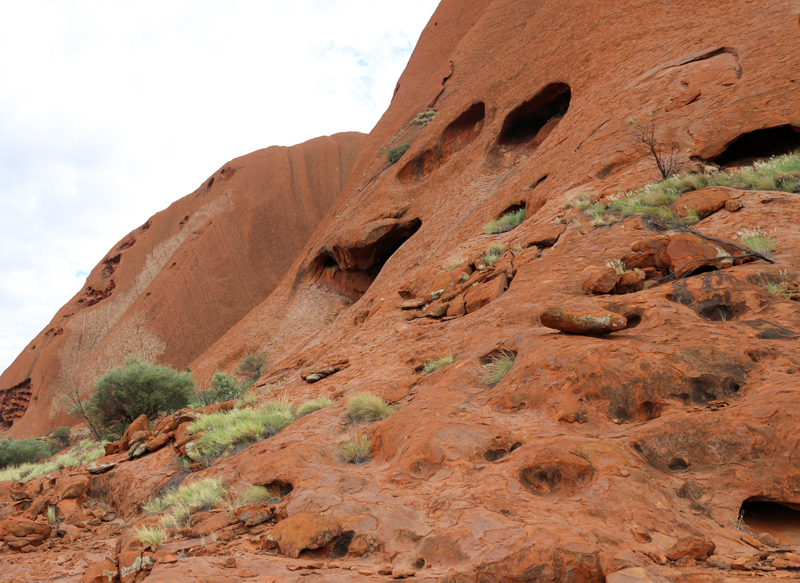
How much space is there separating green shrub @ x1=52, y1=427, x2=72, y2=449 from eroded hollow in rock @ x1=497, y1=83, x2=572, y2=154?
2913cm

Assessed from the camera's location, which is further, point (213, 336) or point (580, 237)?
point (213, 336)

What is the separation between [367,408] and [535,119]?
16179 mm

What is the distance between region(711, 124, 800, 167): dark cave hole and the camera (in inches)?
316

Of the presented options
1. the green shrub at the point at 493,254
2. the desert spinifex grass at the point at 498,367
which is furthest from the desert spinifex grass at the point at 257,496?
the green shrub at the point at 493,254

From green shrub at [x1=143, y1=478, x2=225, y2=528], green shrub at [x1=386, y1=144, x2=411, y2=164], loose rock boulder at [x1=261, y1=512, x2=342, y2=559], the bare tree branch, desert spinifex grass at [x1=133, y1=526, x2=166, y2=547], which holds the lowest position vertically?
loose rock boulder at [x1=261, y1=512, x2=342, y2=559]

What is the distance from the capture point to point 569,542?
258 centimetres

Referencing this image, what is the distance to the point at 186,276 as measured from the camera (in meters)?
35.5

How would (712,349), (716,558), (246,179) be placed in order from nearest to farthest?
(716,558) < (712,349) < (246,179)

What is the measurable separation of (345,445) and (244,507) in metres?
1.25

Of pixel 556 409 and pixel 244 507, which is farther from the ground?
pixel 244 507

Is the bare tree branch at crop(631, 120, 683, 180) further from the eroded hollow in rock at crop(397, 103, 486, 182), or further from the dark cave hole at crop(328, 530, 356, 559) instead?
the eroded hollow in rock at crop(397, 103, 486, 182)

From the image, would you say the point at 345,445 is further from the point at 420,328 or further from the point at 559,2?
the point at 559,2

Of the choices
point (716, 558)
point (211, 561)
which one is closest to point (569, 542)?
point (716, 558)

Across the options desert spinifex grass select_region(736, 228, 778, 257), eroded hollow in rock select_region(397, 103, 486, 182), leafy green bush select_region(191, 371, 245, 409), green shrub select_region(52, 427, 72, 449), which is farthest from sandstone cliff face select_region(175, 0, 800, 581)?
green shrub select_region(52, 427, 72, 449)
